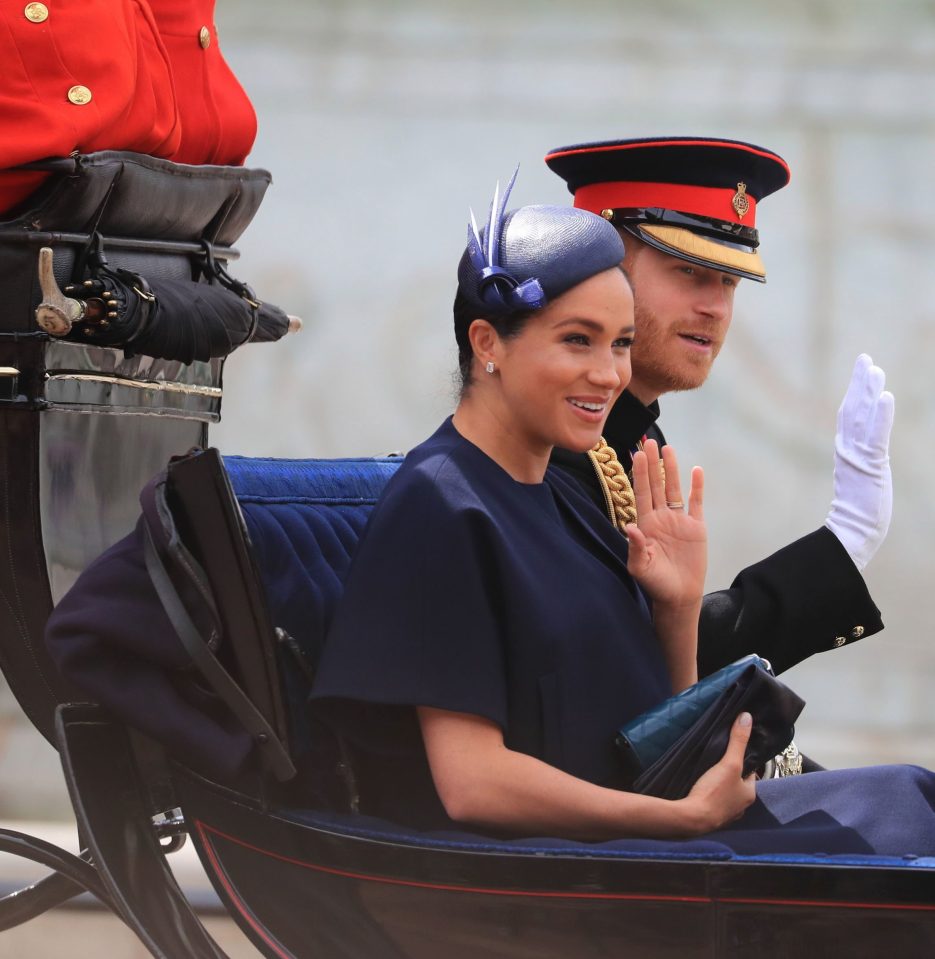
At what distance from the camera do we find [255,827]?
1.70 meters

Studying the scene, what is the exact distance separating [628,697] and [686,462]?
3408mm

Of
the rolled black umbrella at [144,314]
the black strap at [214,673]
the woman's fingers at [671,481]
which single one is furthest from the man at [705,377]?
the black strap at [214,673]

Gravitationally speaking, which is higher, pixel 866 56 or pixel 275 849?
pixel 866 56

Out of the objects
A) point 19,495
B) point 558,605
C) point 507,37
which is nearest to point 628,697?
point 558,605

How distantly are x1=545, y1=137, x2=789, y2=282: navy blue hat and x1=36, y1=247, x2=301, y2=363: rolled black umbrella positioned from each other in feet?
1.67

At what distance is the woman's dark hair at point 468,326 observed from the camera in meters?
1.66

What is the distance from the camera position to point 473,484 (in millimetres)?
1646

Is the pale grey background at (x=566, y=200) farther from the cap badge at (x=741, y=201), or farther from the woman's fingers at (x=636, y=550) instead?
the woman's fingers at (x=636, y=550)

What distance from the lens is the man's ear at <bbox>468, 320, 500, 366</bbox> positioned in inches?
65.9

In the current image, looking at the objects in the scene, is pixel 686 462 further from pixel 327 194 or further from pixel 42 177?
pixel 42 177

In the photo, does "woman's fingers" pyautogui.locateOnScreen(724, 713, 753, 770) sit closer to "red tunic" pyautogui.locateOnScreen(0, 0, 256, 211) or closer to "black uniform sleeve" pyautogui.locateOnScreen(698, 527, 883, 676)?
"black uniform sleeve" pyautogui.locateOnScreen(698, 527, 883, 676)

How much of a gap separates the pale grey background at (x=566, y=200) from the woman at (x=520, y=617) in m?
3.35

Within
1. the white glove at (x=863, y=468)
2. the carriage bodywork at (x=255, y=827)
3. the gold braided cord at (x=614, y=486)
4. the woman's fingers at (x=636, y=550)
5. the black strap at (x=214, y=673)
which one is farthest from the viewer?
the white glove at (x=863, y=468)

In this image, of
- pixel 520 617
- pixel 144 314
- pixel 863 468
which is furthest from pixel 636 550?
pixel 144 314
